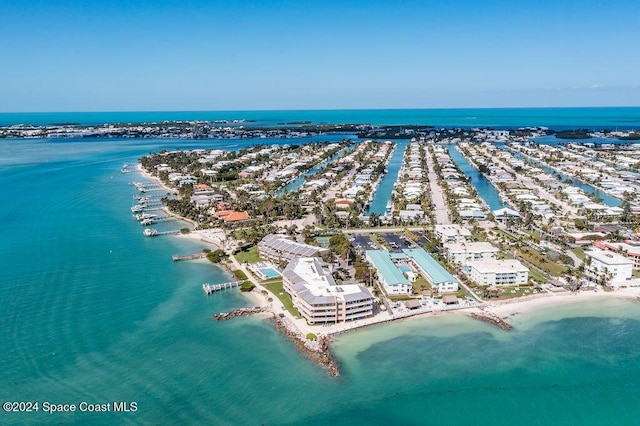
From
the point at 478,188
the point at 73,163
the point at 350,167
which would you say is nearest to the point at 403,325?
the point at 478,188

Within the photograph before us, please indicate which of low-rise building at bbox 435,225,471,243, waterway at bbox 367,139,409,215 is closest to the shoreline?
low-rise building at bbox 435,225,471,243

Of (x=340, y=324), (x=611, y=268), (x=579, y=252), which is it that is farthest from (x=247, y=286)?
(x=579, y=252)

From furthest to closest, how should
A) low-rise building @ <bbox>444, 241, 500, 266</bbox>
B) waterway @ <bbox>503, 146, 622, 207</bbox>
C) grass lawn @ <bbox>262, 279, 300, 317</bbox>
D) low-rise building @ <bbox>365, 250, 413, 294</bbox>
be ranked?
waterway @ <bbox>503, 146, 622, 207</bbox>, low-rise building @ <bbox>444, 241, 500, 266</bbox>, low-rise building @ <bbox>365, 250, 413, 294</bbox>, grass lawn @ <bbox>262, 279, 300, 317</bbox>

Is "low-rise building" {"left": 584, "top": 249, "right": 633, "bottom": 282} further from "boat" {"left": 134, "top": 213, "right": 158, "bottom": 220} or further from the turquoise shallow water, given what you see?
"boat" {"left": 134, "top": 213, "right": 158, "bottom": 220}

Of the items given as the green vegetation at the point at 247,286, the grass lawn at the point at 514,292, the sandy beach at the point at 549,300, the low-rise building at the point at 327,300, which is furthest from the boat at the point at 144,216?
the grass lawn at the point at 514,292

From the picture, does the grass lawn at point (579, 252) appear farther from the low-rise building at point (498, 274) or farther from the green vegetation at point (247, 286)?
the green vegetation at point (247, 286)
